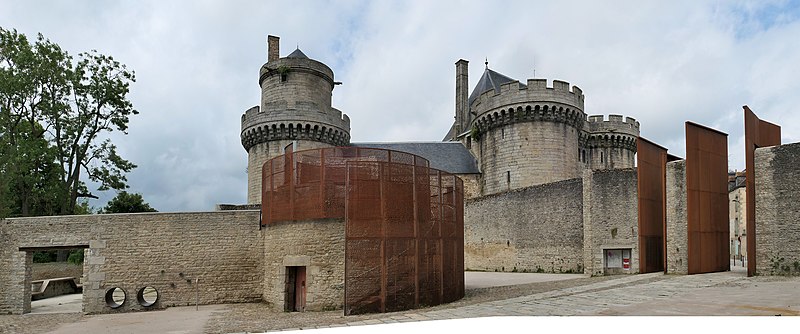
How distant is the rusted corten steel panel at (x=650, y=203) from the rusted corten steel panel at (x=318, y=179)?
Answer: 9.91 m

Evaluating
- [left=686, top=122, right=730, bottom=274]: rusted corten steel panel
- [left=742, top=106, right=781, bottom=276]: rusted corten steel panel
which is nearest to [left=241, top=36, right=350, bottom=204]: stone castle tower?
[left=686, top=122, right=730, bottom=274]: rusted corten steel panel

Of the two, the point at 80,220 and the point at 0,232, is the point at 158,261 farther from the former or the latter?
the point at 0,232

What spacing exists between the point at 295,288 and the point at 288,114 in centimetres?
1900

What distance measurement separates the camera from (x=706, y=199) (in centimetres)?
1877

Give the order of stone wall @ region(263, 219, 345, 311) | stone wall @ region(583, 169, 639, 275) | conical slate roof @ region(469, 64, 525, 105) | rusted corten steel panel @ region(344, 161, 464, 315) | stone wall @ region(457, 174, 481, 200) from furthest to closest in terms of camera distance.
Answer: conical slate roof @ region(469, 64, 525, 105) < stone wall @ region(457, 174, 481, 200) < stone wall @ region(583, 169, 639, 275) < stone wall @ region(263, 219, 345, 311) < rusted corten steel panel @ region(344, 161, 464, 315)

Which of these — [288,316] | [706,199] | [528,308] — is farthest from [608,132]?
[288,316]

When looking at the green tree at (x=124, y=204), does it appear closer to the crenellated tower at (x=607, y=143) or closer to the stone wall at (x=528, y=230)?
the stone wall at (x=528, y=230)

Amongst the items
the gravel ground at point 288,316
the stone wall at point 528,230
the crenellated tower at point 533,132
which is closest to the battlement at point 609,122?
the crenellated tower at point 533,132

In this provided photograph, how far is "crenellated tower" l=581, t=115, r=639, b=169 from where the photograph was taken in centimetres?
3675

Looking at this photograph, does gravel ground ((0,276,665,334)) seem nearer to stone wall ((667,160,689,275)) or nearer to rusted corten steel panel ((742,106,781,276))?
stone wall ((667,160,689,275))

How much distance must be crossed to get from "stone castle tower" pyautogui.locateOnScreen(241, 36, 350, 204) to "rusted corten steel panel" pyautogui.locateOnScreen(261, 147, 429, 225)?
57.2ft

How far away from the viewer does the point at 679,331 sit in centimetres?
884

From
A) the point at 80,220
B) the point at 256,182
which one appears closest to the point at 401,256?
the point at 80,220

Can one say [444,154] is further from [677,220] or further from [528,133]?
[677,220]
